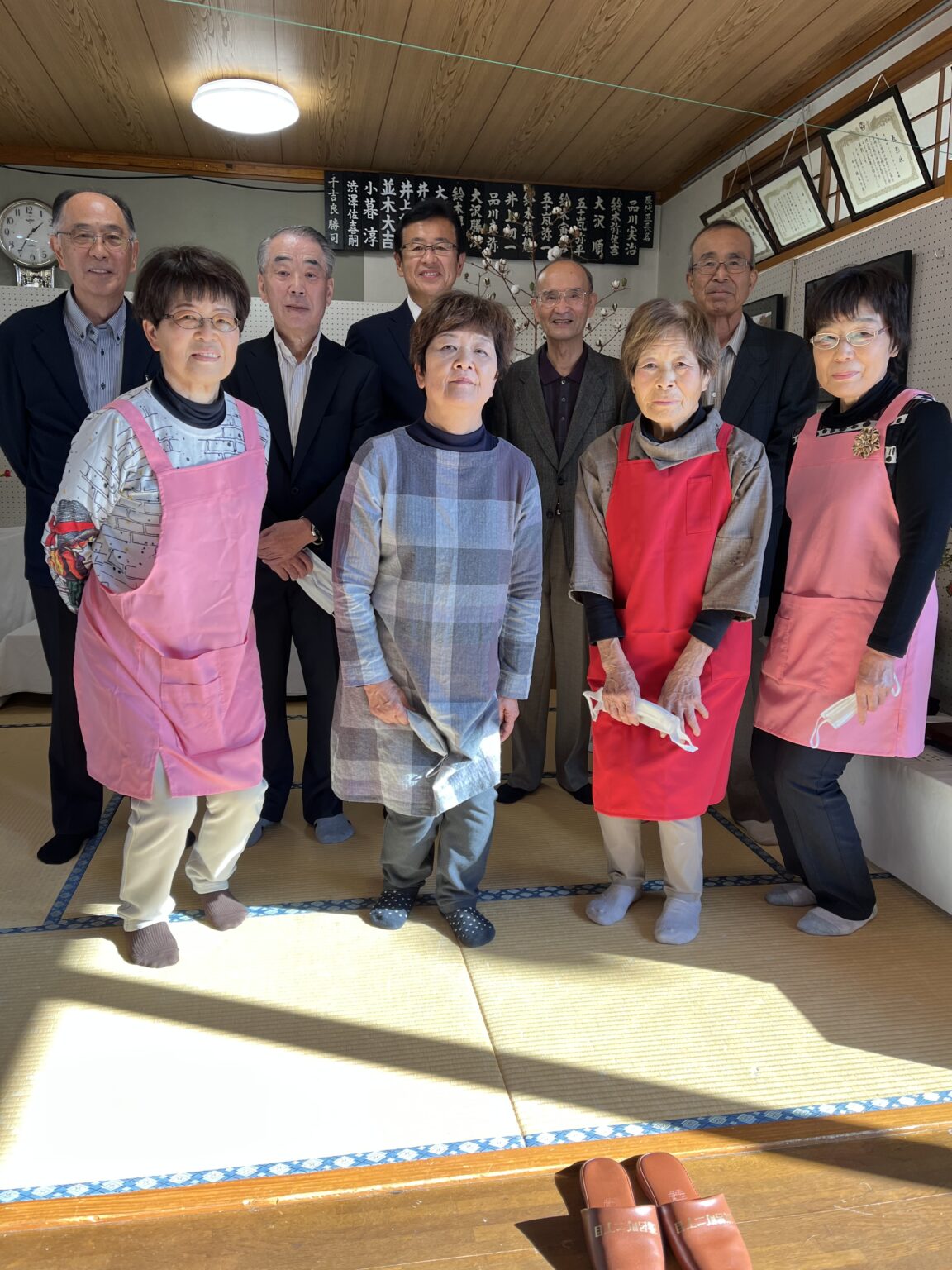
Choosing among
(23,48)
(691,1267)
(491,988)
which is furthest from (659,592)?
(23,48)

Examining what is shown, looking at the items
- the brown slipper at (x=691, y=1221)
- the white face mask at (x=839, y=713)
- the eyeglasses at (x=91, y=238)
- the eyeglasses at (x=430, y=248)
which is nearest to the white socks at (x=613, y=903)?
the white face mask at (x=839, y=713)

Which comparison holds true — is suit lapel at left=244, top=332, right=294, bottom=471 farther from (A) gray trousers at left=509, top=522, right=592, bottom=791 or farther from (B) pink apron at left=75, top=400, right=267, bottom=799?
(A) gray trousers at left=509, top=522, right=592, bottom=791

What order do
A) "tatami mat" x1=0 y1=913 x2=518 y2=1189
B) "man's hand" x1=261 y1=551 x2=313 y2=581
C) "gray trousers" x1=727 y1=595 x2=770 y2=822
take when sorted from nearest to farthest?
"tatami mat" x1=0 y1=913 x2=518 y2=1189 → "man's hand" x1=261 y1=551 x2=313 y2=581 → "gray trousers" x1=727 y1=595 x2=770 y2=822

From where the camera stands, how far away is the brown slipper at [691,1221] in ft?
4.15

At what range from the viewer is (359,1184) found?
4.58ft

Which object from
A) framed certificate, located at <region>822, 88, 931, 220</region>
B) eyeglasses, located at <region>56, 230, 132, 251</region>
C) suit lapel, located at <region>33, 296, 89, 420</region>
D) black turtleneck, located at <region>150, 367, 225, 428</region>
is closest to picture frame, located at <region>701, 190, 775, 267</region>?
framed certificate, located at <region>822, 88, 931, 220</region>

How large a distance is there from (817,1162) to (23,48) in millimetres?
4486

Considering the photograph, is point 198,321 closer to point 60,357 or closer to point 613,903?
point 60,357

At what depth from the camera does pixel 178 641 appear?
75.4 inches

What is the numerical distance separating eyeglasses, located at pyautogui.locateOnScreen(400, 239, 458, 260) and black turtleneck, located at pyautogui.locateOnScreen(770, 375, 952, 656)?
1371 mm

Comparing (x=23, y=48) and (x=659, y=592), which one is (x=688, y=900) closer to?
(x=659, y=592)

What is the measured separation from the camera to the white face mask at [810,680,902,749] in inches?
80.0

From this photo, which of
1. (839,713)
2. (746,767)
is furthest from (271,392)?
(746,767)

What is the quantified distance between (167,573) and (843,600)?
1450 mm
